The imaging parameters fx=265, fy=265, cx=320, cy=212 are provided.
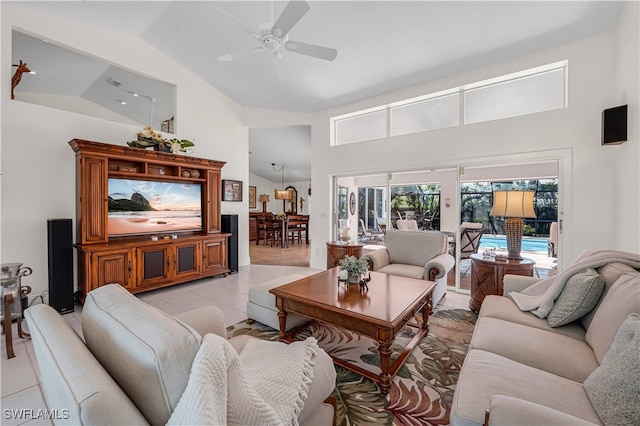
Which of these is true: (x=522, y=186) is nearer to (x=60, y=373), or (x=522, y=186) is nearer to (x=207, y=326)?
(x=207, y=326)

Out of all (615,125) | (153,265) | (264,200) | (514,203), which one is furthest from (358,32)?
(264,200)

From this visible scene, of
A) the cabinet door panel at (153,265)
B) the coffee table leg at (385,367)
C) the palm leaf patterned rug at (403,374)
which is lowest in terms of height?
the palm leaf patterned rug at (403,374)

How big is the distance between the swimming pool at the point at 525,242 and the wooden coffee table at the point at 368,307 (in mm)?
2353

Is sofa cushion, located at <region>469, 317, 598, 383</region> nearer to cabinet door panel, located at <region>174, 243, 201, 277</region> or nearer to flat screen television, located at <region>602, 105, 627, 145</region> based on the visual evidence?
flat screen television, located at <region>602, 105, 627, 145</region>

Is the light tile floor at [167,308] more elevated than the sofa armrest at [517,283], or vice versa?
the sofa armrest at [517,283]

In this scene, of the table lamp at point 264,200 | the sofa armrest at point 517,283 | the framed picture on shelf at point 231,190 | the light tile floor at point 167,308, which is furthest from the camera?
the table lamp at point 264,200

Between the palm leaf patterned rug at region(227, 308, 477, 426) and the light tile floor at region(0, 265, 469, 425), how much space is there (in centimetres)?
76

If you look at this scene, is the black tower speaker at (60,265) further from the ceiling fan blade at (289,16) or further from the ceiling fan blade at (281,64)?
the ceiling fan blade at (289,16)

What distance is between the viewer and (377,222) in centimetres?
559

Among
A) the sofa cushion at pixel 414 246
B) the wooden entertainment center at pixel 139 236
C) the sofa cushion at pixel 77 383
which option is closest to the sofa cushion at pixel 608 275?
the sofa cushion at pixel 414 246

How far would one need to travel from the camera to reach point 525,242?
4520 mm

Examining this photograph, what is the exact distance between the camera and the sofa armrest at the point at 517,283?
2.38 metres

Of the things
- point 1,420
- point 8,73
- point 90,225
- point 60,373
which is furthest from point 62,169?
point 60,373

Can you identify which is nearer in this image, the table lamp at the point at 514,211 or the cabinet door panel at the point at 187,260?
the table lamp at the point at 514,211
